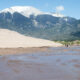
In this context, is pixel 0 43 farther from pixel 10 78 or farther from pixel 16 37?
pixel 10 78

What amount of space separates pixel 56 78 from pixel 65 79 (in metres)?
0.88

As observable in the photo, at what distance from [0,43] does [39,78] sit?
61.8 meters

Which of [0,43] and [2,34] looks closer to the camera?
[0,43]

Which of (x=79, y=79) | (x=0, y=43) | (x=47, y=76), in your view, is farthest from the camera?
(x=0, y=43)

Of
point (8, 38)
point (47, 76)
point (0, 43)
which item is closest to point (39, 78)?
point (47, 76)

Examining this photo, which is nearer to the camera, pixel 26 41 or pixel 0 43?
pixel 0 43

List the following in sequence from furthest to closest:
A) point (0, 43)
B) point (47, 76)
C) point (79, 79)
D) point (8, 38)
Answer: point (8, 38)
point (0, 43)
point (47, 76)
point (79, 79)

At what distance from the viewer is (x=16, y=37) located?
9469 cm

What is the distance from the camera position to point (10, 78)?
1653cm

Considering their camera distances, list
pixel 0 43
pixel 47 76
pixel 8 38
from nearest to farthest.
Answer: pixel 47 76 < pixel 0 43 < pixel 8 38

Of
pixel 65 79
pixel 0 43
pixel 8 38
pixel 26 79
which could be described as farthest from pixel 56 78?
pixel 8 38

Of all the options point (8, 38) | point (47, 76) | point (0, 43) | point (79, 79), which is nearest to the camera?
point (79, 79)

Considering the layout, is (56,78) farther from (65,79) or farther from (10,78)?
(10,78)

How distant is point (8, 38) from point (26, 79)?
7476cm
